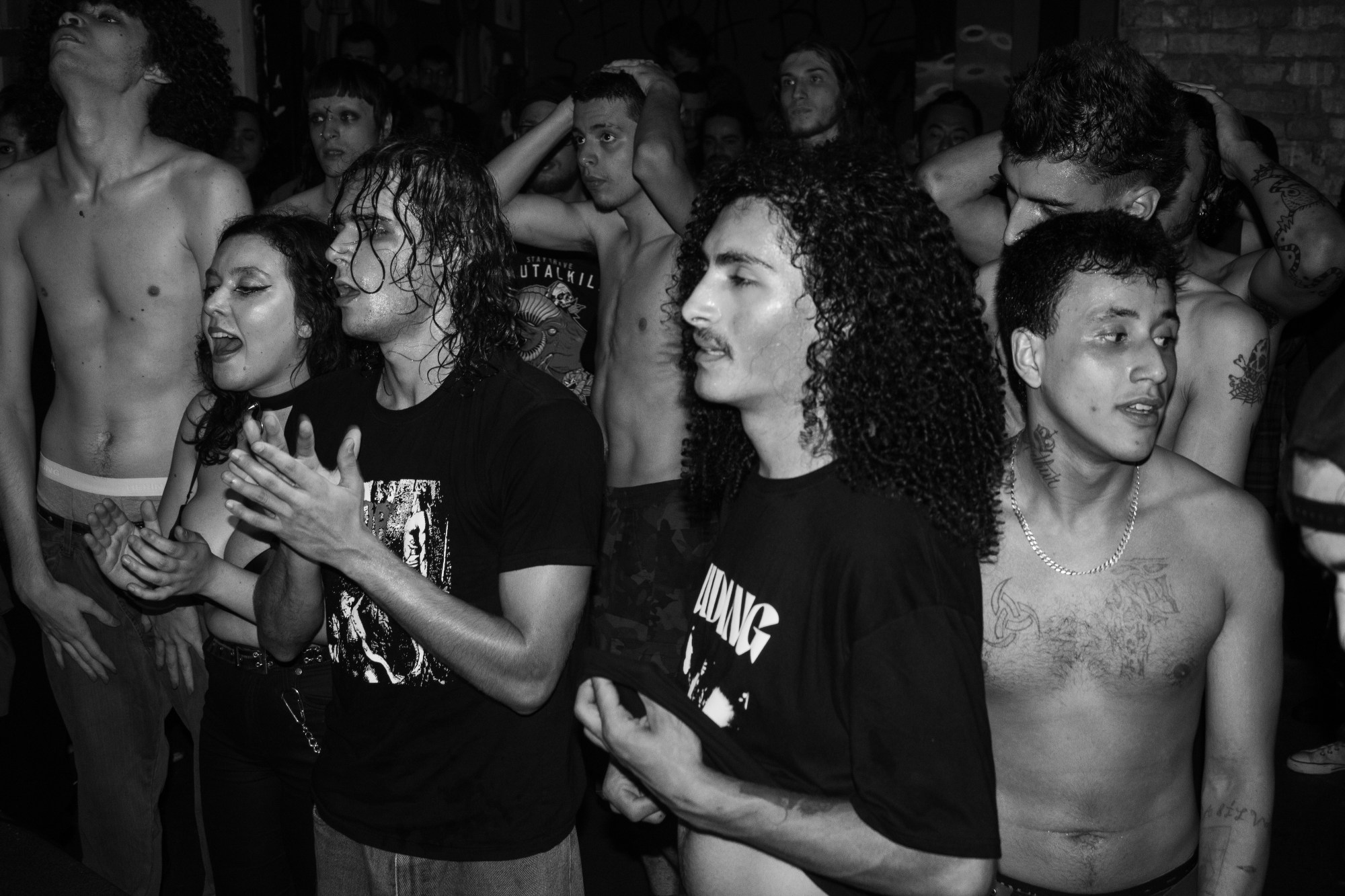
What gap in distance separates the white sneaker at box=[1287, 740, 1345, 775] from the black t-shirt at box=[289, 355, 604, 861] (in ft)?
11.4

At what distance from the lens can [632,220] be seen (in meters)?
4.24

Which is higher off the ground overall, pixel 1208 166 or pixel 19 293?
pixel 1208 166

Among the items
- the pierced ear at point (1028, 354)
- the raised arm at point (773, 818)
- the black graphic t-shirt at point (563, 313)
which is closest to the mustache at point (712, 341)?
the raised arm at point (773, 818)

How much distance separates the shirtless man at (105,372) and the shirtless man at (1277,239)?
284 centimetres

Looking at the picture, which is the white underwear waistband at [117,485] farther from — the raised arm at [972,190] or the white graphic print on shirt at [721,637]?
the raised arm at [972,190]

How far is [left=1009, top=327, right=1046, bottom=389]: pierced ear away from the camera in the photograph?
215 cm

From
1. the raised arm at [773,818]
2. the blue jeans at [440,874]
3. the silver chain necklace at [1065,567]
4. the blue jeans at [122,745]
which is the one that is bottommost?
the blue jeans at [122,745]

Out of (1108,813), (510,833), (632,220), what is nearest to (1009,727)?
(1108,813)

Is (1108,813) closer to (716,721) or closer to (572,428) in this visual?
(716,721)

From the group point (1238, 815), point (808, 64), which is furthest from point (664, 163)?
point (1238, 815)

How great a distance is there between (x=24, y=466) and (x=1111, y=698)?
292 centimetres

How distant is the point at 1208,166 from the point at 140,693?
10.7ft

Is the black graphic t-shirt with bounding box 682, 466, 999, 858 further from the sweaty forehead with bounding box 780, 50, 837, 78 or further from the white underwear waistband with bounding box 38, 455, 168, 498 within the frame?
the sweaty forehead with bounding box 780, 50, 837, 78

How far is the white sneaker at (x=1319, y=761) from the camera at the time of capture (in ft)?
14.2
